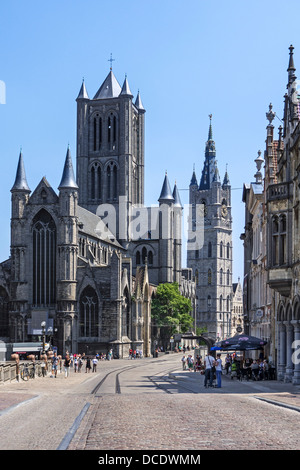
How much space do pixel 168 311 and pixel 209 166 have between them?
80414mm

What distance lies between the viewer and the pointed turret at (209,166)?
17075 cm

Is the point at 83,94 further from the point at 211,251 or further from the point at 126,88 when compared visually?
the point at 211,251

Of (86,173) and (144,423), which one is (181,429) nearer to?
(144,423)

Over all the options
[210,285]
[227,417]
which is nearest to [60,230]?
[227,417]

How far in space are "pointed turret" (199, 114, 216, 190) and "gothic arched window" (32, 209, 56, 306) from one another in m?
95.8

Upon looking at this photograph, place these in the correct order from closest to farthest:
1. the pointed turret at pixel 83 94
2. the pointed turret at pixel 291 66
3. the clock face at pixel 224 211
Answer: the pointed turret at pixel 291 66, the pointed turret at pixel 83 94, the clock face at pixel 224 211

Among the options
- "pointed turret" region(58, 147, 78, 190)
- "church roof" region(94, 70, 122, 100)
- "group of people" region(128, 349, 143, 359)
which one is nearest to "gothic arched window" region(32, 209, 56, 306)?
"pointed turret" region(58, 147, 78, 190)

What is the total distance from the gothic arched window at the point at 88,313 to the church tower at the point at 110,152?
27.5m

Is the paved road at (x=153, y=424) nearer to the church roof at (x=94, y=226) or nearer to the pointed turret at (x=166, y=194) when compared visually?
the church roof at (x=94, y=226)

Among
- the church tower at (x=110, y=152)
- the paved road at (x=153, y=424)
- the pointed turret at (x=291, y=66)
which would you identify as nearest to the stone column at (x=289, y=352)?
the paved road at (x=153, y=424)

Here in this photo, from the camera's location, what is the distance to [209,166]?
174m

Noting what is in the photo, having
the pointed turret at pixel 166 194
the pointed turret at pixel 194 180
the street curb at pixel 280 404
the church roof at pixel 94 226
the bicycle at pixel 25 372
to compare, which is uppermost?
the pointed turret at pixel 194 180

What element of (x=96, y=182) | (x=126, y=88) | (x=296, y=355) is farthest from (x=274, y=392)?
(x=126, y=88)

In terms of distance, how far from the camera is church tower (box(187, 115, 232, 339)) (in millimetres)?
160125
